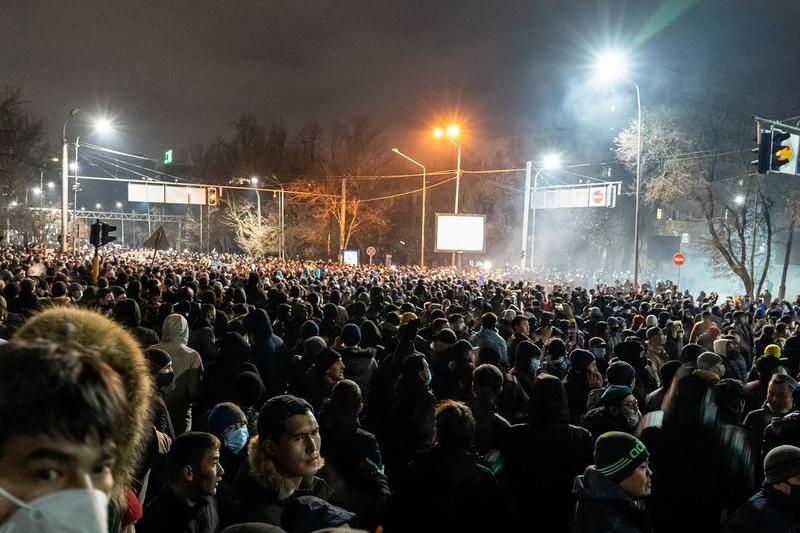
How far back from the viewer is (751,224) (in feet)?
135

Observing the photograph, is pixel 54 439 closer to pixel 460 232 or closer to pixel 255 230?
pixel 460 232

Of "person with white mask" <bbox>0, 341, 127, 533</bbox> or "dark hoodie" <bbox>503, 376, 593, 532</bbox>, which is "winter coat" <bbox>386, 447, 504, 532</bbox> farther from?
"person with white mask" <bbox>0, 341, 127, 533</bbox>

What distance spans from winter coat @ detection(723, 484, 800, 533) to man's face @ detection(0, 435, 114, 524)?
11.1 feet

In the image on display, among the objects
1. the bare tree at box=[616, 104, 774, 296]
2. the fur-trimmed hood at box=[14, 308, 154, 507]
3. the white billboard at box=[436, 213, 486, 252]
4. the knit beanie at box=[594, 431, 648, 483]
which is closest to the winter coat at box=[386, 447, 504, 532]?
the knit beanie at box=[594, 431, 648, 483]

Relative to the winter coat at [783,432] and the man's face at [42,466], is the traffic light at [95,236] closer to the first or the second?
the winter coat at [783,432]

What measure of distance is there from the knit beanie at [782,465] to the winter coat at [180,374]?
4.97 meters

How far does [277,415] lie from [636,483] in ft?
6.27

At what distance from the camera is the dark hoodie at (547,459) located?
15.1ft

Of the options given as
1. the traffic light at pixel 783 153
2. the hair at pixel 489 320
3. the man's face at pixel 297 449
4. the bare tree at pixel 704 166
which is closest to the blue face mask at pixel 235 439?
the man's face at pixel 297 449

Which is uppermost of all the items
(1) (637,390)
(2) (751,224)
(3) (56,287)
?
(2) (751,224)

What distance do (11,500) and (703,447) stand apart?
4610mm

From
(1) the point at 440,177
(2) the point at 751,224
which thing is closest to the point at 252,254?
(1) the point at 440,177

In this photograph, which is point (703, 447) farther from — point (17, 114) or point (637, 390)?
point (17, 114)

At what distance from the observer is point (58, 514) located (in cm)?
135
